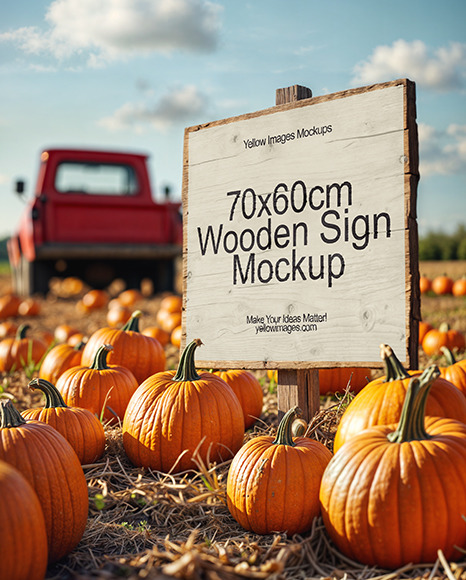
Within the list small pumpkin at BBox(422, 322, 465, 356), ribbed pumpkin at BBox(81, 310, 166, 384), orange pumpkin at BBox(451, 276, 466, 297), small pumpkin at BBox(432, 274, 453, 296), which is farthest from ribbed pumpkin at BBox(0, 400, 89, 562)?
small pumpkin at BBox(432, 274, 453, 296)

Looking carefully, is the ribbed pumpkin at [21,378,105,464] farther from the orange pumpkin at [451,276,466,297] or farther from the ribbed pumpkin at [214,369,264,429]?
the orange pumpkin at [451,276,466,297]

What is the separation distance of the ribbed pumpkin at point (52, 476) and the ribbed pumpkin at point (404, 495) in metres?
0.89

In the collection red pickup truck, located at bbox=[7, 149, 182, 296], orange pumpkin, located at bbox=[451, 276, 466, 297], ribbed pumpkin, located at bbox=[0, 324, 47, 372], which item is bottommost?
ribbed pumpkin, located at bbox=[0, 324, 47, 372]

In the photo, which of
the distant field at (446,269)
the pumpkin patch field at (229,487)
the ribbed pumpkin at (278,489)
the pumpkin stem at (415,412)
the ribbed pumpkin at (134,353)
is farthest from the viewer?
the distant field at (446,269)

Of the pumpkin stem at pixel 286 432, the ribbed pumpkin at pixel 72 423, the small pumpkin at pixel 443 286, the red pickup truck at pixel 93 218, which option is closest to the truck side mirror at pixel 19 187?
the red pickup truck at pixel 93 218

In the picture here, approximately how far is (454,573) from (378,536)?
0.79 feet

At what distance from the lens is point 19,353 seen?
5.54 meters

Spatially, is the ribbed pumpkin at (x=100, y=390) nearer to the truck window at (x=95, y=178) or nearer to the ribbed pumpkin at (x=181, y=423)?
the ribbed pumpkin at (x=181, y=423)

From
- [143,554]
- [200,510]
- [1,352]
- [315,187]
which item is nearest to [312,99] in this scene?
[315,187]

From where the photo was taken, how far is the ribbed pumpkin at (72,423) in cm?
278

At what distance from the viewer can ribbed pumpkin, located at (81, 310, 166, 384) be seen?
12.9ft

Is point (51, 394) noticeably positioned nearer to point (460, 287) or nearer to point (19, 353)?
point (19, 353)

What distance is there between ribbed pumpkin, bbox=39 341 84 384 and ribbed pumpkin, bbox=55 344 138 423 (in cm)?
80

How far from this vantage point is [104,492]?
2471 millimetres
